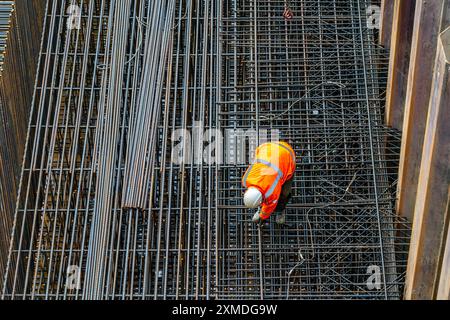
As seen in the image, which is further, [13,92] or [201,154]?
[13,92]

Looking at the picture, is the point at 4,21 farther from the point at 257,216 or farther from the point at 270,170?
the point at 270,170

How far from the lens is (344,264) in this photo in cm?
2744

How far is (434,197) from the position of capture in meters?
24.9

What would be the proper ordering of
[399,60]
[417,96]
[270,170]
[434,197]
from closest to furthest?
[434,197] < [270,170] < [417,96] < [399,60]

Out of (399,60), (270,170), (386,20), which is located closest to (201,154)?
(270,170)

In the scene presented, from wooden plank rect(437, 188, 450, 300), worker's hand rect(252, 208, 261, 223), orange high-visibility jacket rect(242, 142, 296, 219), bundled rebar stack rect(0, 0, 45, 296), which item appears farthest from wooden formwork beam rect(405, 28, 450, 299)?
bundled rebar stack rect(0, 0, 45, 296)

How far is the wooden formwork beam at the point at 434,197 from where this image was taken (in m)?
24.1

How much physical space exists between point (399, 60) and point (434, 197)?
5.19 m

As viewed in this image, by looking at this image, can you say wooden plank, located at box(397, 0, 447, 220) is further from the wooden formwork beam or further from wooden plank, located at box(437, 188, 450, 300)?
wooden plank, located at box(437, 188, 450, 300)

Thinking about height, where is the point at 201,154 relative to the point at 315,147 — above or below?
below

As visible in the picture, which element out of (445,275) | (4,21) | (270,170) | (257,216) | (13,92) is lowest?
(445,275)

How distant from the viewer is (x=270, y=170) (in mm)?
25594

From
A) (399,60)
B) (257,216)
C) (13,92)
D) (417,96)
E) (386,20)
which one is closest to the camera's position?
(257,216)

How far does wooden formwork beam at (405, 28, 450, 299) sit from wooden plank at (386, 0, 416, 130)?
3683mm
